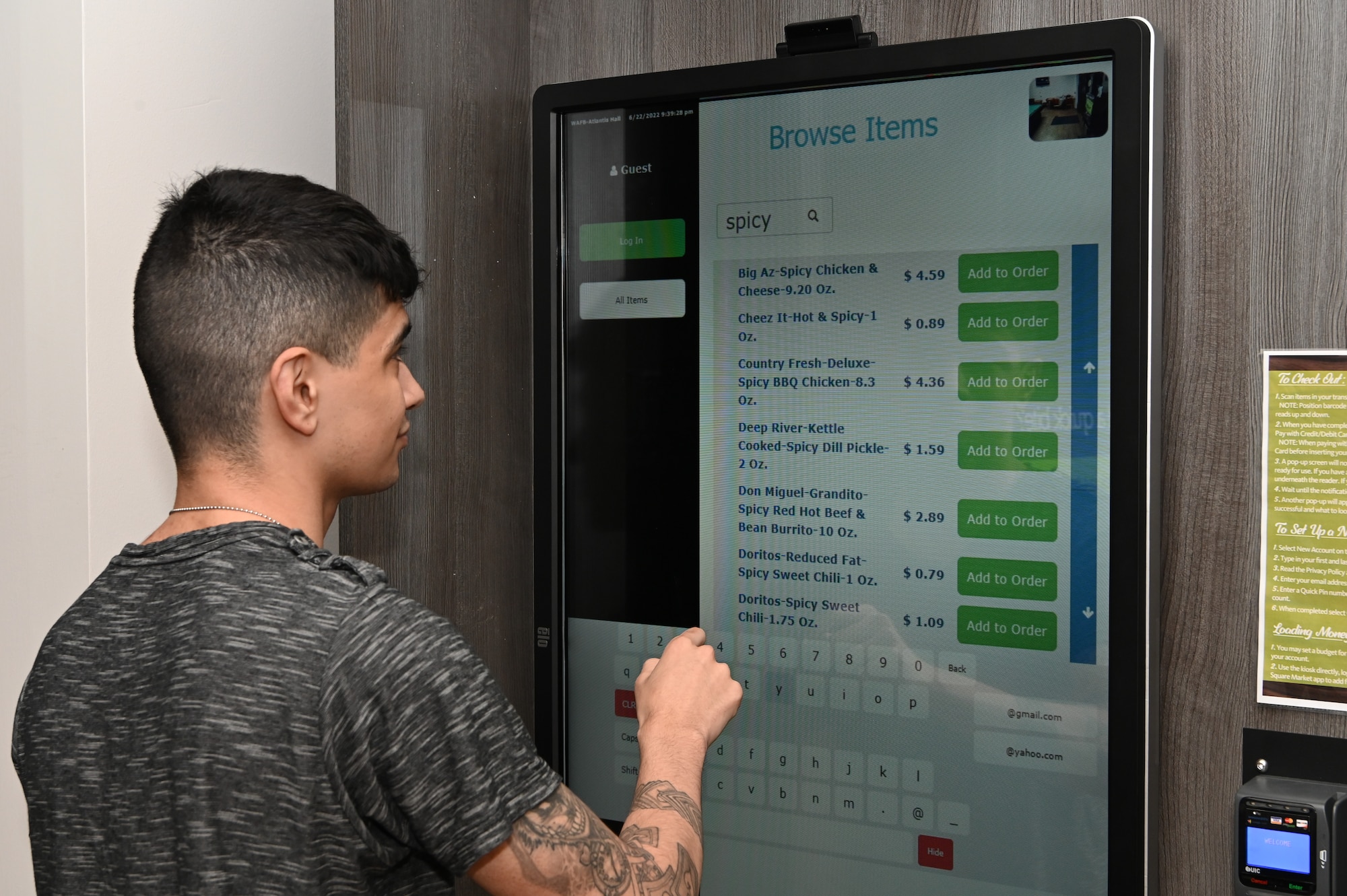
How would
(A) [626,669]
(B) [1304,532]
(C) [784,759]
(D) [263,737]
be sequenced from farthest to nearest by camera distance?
1. (A) [626,669]
2. (C) [784,759]
3. (B) [1304,532]
4. (D) [263,737]

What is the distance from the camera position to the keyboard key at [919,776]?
4.38 ft

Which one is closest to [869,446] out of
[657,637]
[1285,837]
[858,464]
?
[858,464]

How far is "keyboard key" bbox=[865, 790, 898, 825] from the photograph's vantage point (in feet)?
4.46

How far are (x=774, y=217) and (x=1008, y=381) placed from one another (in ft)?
1.21

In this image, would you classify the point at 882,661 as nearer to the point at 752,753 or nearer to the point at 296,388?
the point at 752,753

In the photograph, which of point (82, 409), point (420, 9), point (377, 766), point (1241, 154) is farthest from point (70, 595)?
point (1241, 154)

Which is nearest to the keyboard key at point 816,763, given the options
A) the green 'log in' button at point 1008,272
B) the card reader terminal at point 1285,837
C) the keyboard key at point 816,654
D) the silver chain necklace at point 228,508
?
the keyboard key at point 816,654

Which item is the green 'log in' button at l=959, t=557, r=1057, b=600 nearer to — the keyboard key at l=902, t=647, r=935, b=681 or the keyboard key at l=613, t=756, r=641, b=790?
the keyboard key at l=902, t=647, r=935, b=681

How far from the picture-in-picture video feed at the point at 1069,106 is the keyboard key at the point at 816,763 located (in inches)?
31.1

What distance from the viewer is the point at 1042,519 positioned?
4.18 ft

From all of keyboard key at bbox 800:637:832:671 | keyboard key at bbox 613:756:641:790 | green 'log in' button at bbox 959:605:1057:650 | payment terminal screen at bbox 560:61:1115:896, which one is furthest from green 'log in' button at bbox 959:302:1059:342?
keyboard key at bbox 613:756:641:790

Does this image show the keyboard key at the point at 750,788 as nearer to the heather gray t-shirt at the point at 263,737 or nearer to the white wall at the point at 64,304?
the heather gray t-shirt at the point at 263,737

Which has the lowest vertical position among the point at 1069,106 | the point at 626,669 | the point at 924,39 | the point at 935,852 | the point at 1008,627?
the point at 935,852

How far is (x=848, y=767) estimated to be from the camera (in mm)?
1387
